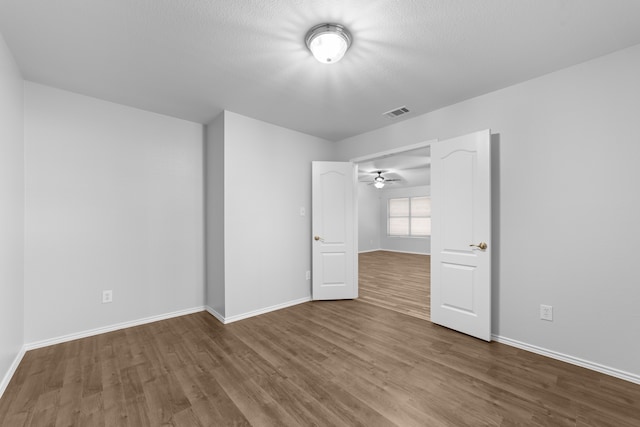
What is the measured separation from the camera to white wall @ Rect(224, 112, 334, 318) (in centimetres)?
329

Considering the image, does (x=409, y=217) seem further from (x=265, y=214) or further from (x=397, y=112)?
(x=265, y=214)

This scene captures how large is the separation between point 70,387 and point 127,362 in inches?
15.1

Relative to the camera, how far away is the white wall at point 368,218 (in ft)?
32.5

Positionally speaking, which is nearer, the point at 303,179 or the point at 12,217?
the point at 12,217

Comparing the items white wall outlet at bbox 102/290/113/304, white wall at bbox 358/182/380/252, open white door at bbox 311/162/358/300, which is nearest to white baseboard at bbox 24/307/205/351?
white wall outlet at bbox 102/290/113/304

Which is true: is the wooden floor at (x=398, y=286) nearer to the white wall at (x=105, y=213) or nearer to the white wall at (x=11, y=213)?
the white wall at (x=105, y=213)

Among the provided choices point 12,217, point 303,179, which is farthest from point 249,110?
point 12,217

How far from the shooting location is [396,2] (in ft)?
5.38

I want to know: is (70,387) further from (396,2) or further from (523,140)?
(523,140)

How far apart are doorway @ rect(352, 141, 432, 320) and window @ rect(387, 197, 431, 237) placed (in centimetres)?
4

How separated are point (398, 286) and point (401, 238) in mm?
5323

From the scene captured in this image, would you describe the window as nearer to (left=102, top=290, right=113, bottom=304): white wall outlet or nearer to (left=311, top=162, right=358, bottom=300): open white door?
(left=311, top=162, right=358, bottom=300): open white door

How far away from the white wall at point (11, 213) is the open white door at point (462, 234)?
3.87 m

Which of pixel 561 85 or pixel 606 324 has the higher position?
pixel 561 85
